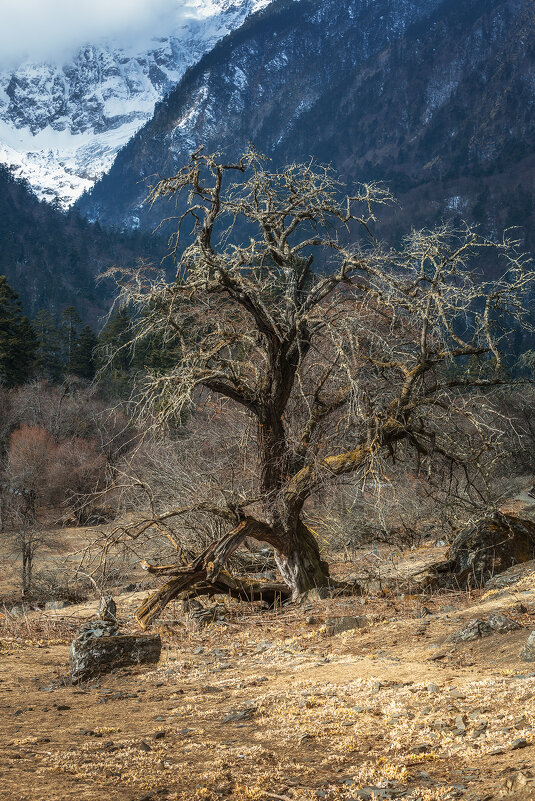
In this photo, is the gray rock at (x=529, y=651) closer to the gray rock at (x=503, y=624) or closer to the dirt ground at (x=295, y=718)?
the dirt ground at (x=295, y=718)

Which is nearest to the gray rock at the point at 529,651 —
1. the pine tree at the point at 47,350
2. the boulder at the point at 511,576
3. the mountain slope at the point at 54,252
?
the boulder at the point at 511,576

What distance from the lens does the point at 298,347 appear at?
9.21 metres

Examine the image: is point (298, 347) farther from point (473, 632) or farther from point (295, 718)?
point (295, 718)

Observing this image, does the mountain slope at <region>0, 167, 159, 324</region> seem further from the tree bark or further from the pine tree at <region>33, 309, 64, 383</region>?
the tree bark

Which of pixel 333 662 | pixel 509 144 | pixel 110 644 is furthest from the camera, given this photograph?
pixel 509 144

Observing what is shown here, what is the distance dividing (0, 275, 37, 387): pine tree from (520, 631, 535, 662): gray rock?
4085cm

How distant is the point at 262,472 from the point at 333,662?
11.7 feet

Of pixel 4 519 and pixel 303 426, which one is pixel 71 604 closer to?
pixel 303 426

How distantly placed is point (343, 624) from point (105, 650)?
2799 millimetres

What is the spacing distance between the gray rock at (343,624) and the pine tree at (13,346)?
37919mm

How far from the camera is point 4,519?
89.8 ft

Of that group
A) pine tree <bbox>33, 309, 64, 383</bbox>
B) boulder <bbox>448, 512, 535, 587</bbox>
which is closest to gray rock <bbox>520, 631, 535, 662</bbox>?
boulder <bbox>448, 512, 535, 587</bbox>

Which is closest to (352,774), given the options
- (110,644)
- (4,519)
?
(110,644)

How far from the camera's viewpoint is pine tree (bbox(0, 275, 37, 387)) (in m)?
44.2
